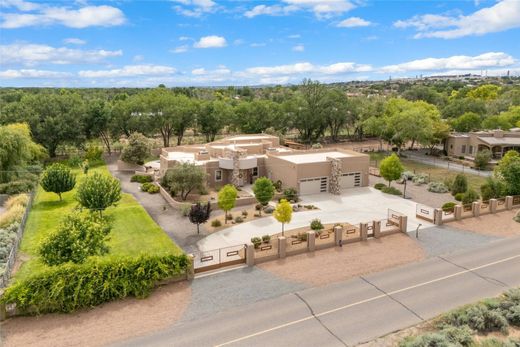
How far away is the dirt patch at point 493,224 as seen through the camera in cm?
2453

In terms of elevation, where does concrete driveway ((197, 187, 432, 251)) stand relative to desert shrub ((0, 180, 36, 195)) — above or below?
below

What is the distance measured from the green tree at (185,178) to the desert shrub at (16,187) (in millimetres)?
12958

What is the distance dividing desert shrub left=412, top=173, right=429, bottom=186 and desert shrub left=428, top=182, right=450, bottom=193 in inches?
74.5

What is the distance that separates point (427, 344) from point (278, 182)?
23862mm

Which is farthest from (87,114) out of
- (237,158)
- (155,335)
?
(155,335)

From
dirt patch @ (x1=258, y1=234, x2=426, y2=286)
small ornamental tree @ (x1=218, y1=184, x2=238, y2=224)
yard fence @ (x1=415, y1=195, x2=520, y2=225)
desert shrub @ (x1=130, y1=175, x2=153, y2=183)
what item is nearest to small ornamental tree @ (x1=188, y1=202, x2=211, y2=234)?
small ornamental tree @ (x1=218, y1=184, x2=238, y2=224)

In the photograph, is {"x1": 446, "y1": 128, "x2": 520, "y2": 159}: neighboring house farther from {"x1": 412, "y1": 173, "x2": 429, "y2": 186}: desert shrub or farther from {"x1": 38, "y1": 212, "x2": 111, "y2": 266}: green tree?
{"x1": 38, "y1": 212, "x2": 111, "y2": 266}: green tree

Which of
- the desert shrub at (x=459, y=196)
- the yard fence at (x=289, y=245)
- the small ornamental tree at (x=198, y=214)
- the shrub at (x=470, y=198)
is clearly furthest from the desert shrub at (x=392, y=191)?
the small ornamental tree at (x=198, y=214)

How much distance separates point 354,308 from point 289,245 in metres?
6.35

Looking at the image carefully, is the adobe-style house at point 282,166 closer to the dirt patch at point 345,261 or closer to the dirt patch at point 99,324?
the dirt patch at point 345,261

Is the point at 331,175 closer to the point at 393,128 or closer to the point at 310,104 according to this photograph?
the point at 393,128

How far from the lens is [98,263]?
16.2 metres

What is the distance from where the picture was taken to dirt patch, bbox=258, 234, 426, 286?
738 inches

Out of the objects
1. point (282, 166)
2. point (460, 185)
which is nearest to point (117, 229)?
point (282, 166)
